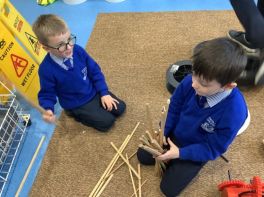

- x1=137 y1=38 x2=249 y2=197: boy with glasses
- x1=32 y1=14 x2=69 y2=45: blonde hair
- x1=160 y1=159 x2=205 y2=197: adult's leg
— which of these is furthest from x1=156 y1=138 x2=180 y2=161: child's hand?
x1=32 y1=14 x2=69 y2=45: blonde hair

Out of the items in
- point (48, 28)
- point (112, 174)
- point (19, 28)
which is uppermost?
point (48, 28)

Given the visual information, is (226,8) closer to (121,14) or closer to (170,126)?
(121,14)

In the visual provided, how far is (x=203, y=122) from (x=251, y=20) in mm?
615

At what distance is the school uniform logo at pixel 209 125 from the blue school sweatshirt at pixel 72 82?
2.00 feet

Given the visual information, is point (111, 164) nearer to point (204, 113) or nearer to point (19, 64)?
point (204, 113)

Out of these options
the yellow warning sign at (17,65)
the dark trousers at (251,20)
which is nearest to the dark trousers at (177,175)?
the dark trousers at (251,20)

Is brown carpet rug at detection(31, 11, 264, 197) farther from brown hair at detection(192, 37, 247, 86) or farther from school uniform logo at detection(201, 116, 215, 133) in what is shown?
brown hair at detection(192, 37, 247, 86)

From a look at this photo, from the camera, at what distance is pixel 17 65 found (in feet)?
4.98

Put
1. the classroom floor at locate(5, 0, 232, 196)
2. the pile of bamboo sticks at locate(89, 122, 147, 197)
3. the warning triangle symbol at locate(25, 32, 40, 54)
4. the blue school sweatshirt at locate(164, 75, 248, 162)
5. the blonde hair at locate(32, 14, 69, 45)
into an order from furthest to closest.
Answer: the classroom floor at locate(5, 0, 232, 196)
the warning triangle symbol at locate(25, 32, 40, 54)
the pile of bamboo sticks at locate(89, 122, 147, 197)
the blonde hair at locate(32, 14, 69, 45)
the blue school sweatshirt at locate(164, 75, 248, 162)

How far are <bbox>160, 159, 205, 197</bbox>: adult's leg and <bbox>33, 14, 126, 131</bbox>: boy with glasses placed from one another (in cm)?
43

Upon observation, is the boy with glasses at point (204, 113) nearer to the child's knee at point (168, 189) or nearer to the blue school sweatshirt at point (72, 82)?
the child's knee at point (168, 189)

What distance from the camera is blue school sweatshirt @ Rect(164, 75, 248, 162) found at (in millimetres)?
970

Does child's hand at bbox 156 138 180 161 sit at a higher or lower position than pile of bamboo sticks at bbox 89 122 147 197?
higher

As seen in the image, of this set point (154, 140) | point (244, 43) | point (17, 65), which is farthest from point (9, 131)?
point (244, 43)
